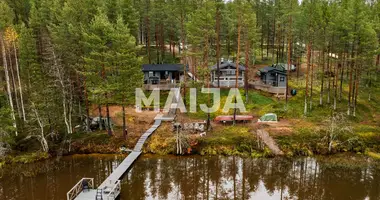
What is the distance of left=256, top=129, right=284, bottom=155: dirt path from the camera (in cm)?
2808

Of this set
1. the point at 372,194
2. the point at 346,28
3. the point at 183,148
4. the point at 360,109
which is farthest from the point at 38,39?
the point at 360,109

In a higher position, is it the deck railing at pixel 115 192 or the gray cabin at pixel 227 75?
the gray cabin at pixel 227 75

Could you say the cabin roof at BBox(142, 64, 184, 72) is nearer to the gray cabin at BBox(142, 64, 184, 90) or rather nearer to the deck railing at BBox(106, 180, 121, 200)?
the gray cabin at BBox(142, 64, 184, 90)

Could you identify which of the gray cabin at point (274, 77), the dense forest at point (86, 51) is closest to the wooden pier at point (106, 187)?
the dense forest at point (86, 51)

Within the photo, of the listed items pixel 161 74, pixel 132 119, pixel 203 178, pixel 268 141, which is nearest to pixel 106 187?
pixel 203 178

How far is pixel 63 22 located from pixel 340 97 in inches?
1275

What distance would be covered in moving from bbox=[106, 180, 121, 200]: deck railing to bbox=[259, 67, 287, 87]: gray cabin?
28.5 metres

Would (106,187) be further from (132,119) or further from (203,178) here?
(132,119)

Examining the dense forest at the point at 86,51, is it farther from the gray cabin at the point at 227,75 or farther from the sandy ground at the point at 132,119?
the gray cabin at the point at 227,75

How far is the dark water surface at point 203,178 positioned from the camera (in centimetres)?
2197

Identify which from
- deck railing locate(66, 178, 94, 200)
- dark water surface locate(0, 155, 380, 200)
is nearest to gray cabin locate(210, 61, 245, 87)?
dark water surface locate(0, 155, 380, 200)

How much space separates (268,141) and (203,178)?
27.0 feet

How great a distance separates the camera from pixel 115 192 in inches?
830

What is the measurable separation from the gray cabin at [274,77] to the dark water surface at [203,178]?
18.0m
